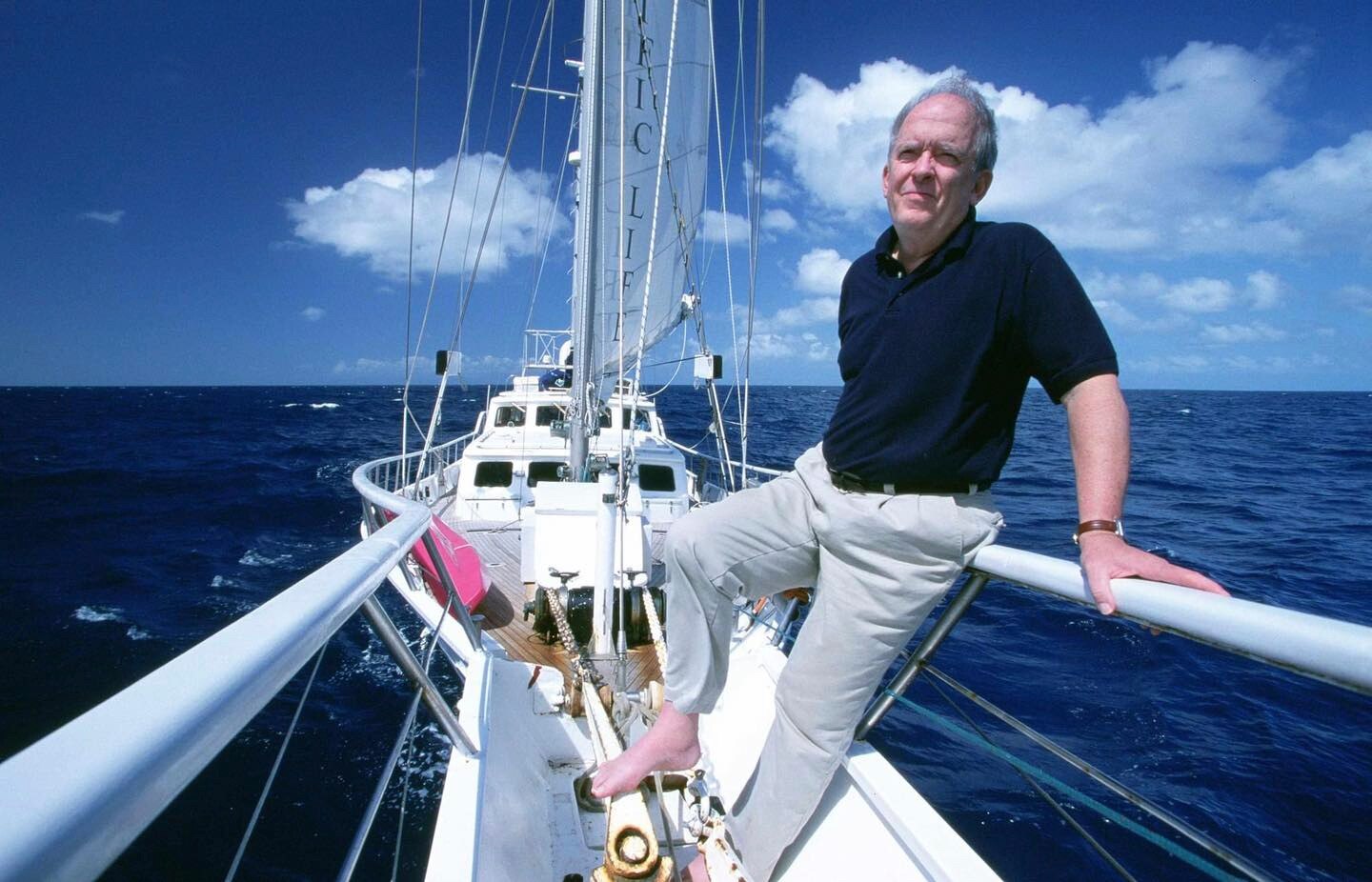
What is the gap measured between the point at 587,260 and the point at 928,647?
408 centimetres

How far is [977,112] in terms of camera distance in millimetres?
1719

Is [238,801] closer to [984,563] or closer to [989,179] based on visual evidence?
[984,563]

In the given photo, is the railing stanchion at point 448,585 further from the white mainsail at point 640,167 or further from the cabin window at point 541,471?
the cabin window at point 541,471

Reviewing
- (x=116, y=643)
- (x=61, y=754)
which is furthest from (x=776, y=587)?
(x=116, y=643)

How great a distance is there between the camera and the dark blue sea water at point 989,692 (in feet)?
14.9

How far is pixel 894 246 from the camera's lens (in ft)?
6.53

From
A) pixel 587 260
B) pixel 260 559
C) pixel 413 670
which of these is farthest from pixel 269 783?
pixel 260 559

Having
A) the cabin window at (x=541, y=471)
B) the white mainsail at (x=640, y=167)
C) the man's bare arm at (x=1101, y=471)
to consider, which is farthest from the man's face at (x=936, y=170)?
the cabin window at (x=541, y=471)

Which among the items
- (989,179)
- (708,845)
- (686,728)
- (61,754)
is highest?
(989,179)

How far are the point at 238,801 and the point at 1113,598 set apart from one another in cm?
620

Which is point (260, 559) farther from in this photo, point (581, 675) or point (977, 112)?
point (977, 112)

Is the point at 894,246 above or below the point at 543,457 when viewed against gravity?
above

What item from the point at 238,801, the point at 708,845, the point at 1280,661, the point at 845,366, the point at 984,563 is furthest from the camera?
the point at 238,801

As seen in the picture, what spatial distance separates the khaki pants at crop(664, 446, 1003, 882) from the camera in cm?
171
